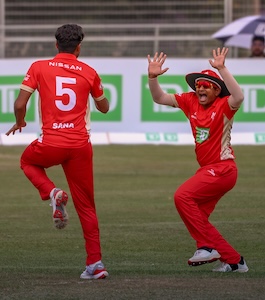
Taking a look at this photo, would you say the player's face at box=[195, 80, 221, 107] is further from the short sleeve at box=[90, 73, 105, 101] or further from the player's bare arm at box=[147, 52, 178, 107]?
the short sleeve at box=[90, 73, 105, 101]

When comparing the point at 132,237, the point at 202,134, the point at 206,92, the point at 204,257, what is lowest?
the point at 132,237

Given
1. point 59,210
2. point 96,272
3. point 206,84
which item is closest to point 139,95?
point 206,84

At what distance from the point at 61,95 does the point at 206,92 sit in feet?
4.39

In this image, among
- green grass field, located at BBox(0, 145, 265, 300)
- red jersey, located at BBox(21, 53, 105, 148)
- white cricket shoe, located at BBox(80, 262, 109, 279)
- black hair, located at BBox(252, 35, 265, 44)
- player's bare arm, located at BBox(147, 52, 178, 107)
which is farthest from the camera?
black hair, located at BBox(252, 35, 265, 44)

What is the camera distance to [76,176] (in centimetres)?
923

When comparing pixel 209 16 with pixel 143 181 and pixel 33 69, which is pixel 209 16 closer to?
pixel 143 181

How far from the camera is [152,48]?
26531mm

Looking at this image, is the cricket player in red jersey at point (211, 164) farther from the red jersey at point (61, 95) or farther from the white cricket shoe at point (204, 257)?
the red jersey at point (61, 95)

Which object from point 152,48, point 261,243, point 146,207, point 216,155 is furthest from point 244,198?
point 152,48

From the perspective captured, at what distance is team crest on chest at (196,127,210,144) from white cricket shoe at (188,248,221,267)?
96 centimetres

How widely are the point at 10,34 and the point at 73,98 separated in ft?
59.3

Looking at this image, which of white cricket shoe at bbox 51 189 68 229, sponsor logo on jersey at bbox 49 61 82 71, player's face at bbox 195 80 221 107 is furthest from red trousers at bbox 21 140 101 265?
player's face at bbox 195 80 221 107

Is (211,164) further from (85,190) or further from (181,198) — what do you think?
(85,190)

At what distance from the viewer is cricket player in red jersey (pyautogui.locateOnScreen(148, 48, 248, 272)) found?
949 cm
